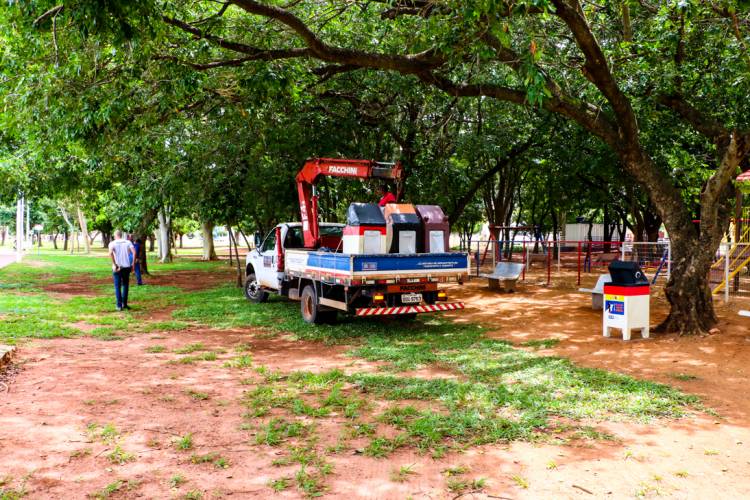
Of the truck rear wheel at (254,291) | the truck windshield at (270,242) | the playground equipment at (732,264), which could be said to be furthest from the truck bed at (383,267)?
the playground equipment at (732,264)

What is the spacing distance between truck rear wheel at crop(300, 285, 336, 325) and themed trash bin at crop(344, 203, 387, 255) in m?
1.41

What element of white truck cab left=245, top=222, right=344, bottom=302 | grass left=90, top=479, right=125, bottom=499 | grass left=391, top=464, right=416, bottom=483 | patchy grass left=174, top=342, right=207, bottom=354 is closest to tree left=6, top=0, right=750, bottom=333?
white truck cab left=245, top=222, right=344, bottom=302

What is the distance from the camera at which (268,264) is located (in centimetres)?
1384

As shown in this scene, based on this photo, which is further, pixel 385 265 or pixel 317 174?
pixel 317 174

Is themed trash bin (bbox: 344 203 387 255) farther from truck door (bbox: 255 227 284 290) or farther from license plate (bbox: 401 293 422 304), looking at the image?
truck door (bbox: 255 227 284 290)

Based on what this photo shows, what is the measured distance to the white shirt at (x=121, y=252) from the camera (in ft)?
43.2

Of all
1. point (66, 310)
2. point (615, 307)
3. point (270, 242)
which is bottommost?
point (66, 310)

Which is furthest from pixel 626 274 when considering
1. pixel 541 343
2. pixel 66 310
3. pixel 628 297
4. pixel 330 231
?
pixel 66 310

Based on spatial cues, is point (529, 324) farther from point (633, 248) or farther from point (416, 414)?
point (633, 248)

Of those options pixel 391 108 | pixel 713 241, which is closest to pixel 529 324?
pixel 713 241

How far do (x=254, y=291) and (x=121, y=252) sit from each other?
11.2 feet

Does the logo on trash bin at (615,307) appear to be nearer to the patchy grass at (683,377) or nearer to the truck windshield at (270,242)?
the patchy grass at (683,377)

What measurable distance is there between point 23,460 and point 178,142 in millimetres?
11348

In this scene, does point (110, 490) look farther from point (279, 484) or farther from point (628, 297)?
point (628, 297)
